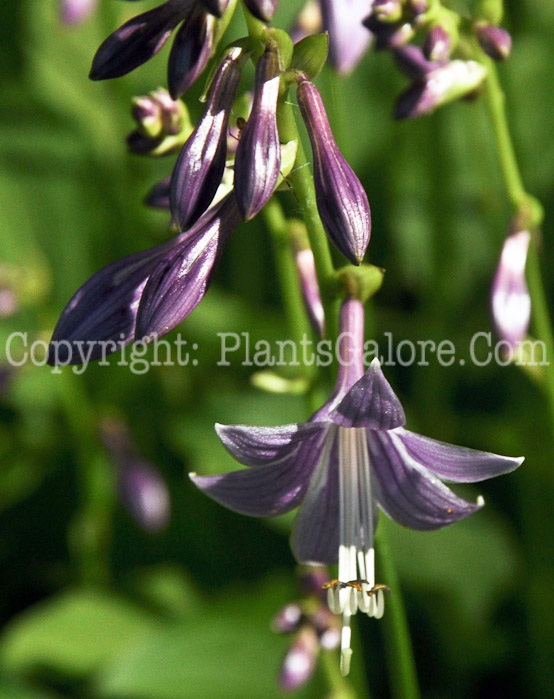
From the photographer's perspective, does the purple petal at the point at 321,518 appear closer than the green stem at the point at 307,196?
No

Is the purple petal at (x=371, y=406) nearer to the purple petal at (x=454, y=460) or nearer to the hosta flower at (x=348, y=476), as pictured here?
the hosta flower at (x=348, y=476)

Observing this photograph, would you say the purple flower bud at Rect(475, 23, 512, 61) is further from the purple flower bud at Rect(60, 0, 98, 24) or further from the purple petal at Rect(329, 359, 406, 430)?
the purple flower bud at Rect(60, 0, 98, 24)

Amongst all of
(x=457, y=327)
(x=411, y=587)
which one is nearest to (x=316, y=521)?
(x=411, y=587)

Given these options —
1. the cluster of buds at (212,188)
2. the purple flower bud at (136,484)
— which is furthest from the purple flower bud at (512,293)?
the purple flower bud at (136,484)

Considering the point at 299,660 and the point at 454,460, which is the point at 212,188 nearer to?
the point at 454,460

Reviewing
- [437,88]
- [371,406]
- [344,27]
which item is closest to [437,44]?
[437,88]

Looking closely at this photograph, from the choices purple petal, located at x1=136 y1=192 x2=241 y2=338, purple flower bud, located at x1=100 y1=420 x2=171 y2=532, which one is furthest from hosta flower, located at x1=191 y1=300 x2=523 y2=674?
purple flower bud, located at x1=100 y1=420 x2=171 y2=532
